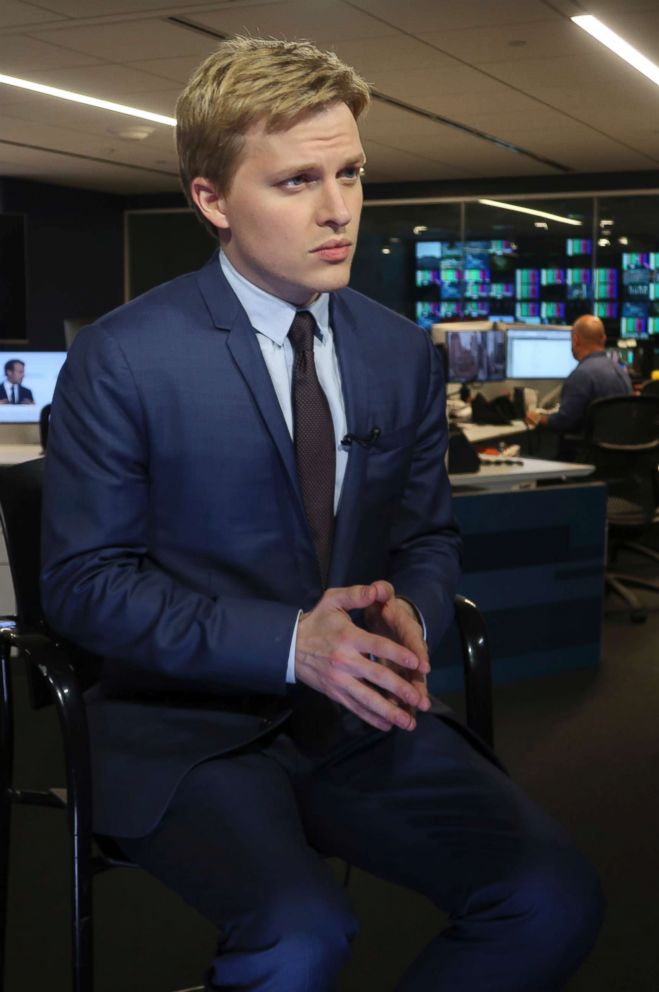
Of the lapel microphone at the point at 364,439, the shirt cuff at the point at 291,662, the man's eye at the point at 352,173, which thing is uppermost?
the man's eye at the point at 352,173

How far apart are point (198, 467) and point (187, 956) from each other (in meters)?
1.20

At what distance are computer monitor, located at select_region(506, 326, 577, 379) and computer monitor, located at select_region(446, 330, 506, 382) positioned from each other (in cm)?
24

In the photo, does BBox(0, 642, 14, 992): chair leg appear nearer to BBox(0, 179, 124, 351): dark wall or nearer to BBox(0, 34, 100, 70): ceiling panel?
BBox(0, 34, 100, 70): ceiling panel

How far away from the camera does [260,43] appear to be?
54.9 inches

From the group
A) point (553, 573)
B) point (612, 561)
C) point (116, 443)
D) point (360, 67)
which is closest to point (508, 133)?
point (360, 67)

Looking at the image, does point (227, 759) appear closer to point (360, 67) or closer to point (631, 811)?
point (631, 811)

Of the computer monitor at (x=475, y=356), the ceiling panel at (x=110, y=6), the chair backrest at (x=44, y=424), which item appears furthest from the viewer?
the computer monitor at (x=475, y=356)

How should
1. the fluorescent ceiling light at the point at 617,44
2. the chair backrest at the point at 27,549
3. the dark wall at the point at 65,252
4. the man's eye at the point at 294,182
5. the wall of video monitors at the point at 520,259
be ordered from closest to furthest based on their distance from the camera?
the man's eye at the point at 294,182 → the chair backrest at the point at 27,549 → the fluorescent ceiling light at the point at 617,44 → the wall of video monitors at the point at 520,259 → the dark wall at the point at 65,252

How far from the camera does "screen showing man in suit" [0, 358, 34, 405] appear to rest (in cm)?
452

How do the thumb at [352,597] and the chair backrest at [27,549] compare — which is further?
the chair backrest at [27,549]

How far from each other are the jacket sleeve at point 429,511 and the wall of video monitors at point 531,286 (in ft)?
31.7

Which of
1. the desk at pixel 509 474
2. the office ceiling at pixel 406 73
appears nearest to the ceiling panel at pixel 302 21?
the office ceiling at pixel 406 73

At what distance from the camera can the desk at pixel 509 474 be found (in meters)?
3.78

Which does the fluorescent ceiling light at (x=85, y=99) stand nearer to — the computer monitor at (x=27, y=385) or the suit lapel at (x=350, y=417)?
the computer monitor at (x=27, y=385)
